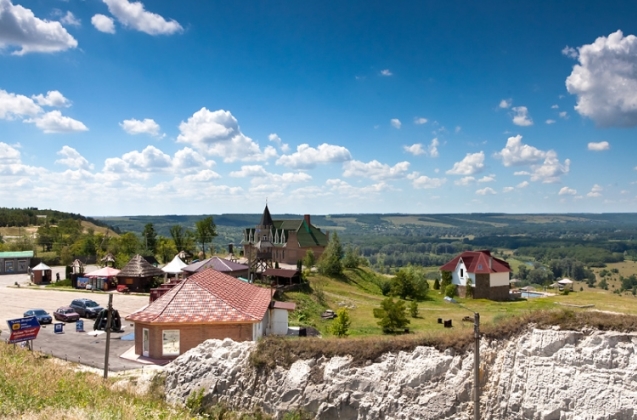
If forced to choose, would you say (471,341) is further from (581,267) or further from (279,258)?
(581,267)

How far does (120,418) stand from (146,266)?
4335 centimetres

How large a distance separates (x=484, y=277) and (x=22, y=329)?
146 feet

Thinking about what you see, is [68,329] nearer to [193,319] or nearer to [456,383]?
[193,319]

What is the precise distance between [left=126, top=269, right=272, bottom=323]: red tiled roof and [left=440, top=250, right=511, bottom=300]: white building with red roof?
31.0m

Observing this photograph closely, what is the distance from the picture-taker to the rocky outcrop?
57.8ft

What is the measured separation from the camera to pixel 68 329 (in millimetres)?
32188

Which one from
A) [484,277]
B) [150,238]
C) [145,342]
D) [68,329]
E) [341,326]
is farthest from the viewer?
[150,238]

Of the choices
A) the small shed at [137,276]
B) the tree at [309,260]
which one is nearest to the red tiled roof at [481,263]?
the tree at [309,260]

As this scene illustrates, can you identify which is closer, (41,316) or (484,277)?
(41,316)

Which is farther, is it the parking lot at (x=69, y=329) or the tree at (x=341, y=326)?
the tree at (x=341, y=326)

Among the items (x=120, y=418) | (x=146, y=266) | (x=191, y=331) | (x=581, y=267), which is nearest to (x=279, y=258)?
(x=146, y=266)

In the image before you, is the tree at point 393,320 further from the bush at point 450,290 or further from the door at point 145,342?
the bush at point 450,290

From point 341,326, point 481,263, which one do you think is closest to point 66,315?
point 341,326

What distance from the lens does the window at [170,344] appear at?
25.0m
